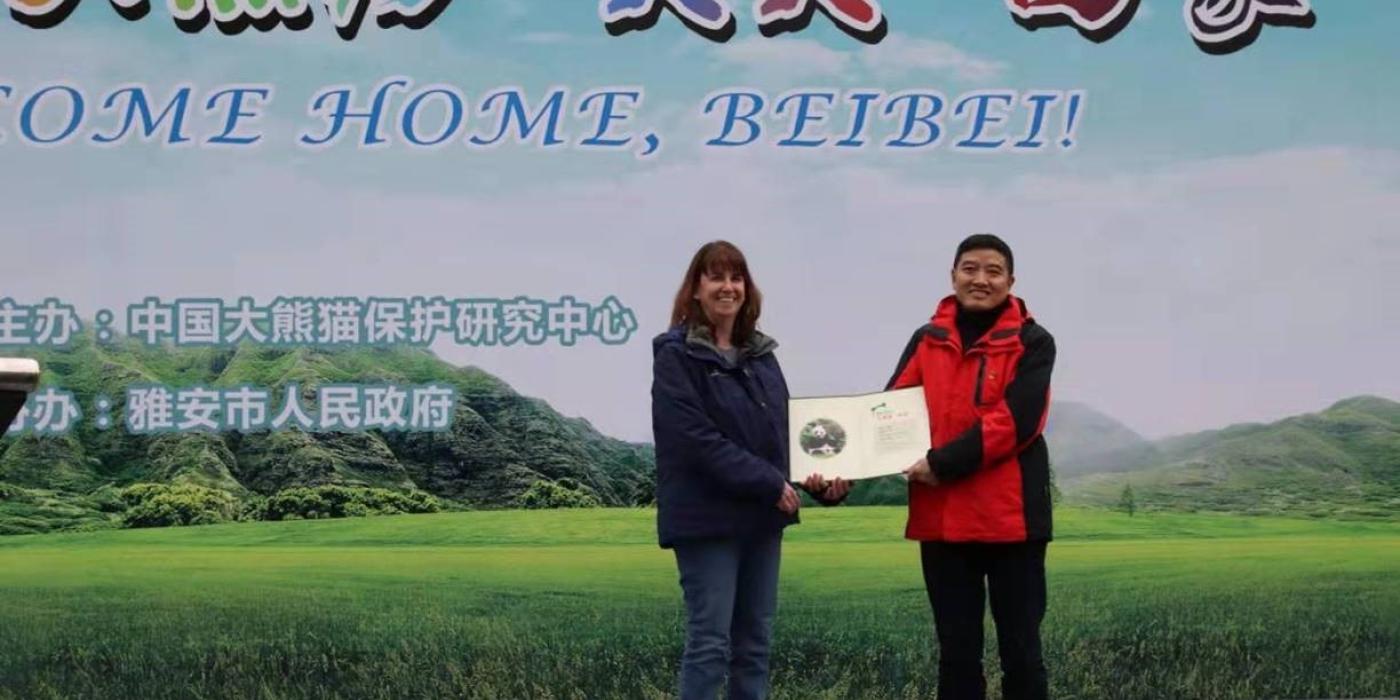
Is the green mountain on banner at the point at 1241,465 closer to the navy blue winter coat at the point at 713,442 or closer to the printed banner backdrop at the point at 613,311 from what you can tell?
the printed banner backdrop at the point at 613,311

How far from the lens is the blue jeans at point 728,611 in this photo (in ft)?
10.0

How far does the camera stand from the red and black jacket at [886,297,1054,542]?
2994mm

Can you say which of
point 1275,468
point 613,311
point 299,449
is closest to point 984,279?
point 613,311

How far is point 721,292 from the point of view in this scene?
3074mm

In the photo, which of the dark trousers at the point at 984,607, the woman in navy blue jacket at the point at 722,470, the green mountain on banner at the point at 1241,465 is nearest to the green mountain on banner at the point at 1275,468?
the green mountain on banner at the point at 1241,465

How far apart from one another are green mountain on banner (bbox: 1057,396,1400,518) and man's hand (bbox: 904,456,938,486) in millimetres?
1124

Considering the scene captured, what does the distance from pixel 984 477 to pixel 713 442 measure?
519 mm

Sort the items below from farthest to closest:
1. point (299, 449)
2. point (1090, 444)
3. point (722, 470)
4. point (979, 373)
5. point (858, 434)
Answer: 1. point (1090, 444)
2. point (299, 449)
3. point (858, 434)
4. point (979, 373)
5. point (722, 470)

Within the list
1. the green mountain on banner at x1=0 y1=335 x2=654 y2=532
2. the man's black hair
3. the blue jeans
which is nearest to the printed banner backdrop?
the green mountain on banner at x1=0 y1=335 x2=654 y2=532

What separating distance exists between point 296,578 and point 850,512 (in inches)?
53.5

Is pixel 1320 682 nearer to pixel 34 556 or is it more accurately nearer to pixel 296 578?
pixel 296 578

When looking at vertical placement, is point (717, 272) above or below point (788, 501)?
above

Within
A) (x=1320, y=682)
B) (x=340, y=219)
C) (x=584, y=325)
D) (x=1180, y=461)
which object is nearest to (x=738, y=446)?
(x=584, y=325)

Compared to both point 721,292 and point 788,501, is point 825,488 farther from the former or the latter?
point 721,292
